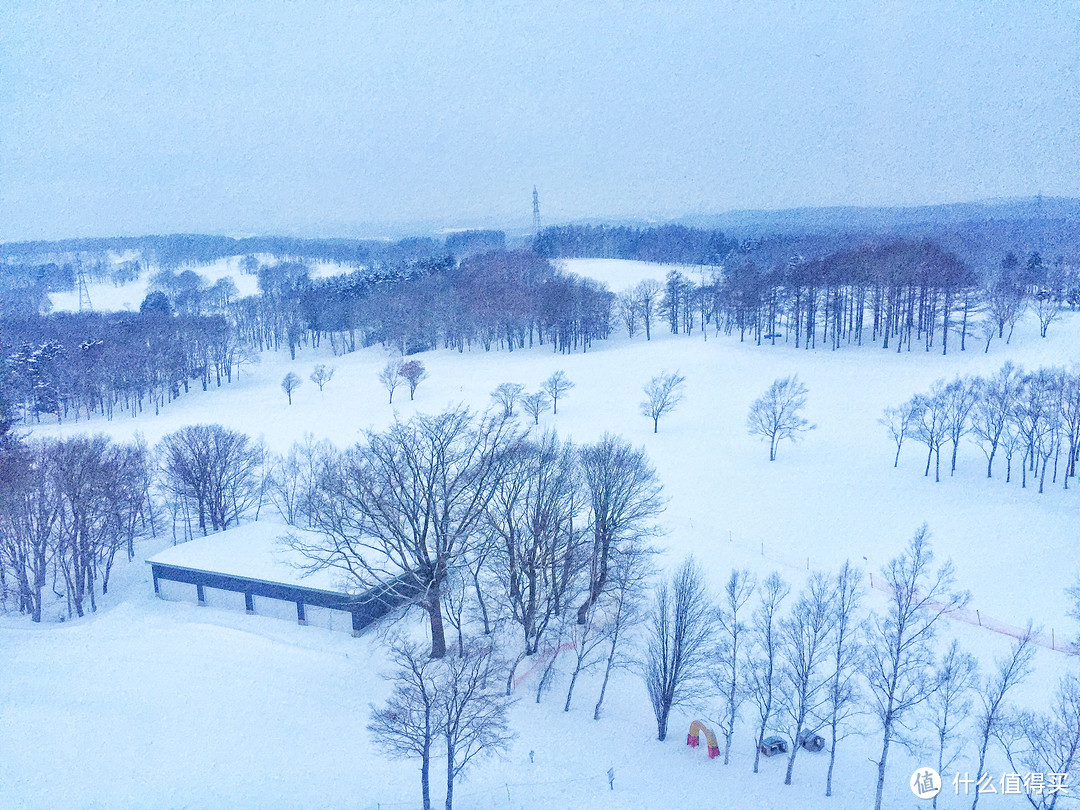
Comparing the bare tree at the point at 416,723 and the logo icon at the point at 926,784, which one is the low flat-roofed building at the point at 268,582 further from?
the logo icon at the point at 926,784

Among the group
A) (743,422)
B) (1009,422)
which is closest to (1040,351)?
(1009,422)

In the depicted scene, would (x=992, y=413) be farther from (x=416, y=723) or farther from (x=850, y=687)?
(x=416, y=723)

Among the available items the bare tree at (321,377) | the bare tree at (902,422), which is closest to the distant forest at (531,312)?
the bare tree at (321,377)

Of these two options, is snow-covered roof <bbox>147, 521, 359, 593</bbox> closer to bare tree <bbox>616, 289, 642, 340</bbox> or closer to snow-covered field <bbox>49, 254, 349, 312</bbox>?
bare tree <bbox>616, 289, 642, 340</bbox>

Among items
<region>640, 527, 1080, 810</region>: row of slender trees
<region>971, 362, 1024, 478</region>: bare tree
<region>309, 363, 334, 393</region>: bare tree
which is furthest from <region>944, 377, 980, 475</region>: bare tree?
<region>309, 363, 334, 393</region>: bare tree

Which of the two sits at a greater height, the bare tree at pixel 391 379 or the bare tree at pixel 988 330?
the bare tree at pixel 988 330

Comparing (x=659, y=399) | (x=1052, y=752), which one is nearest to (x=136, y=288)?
(x=659, y=399)

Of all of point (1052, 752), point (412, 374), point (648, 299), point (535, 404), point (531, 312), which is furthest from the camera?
point (531, 312)
